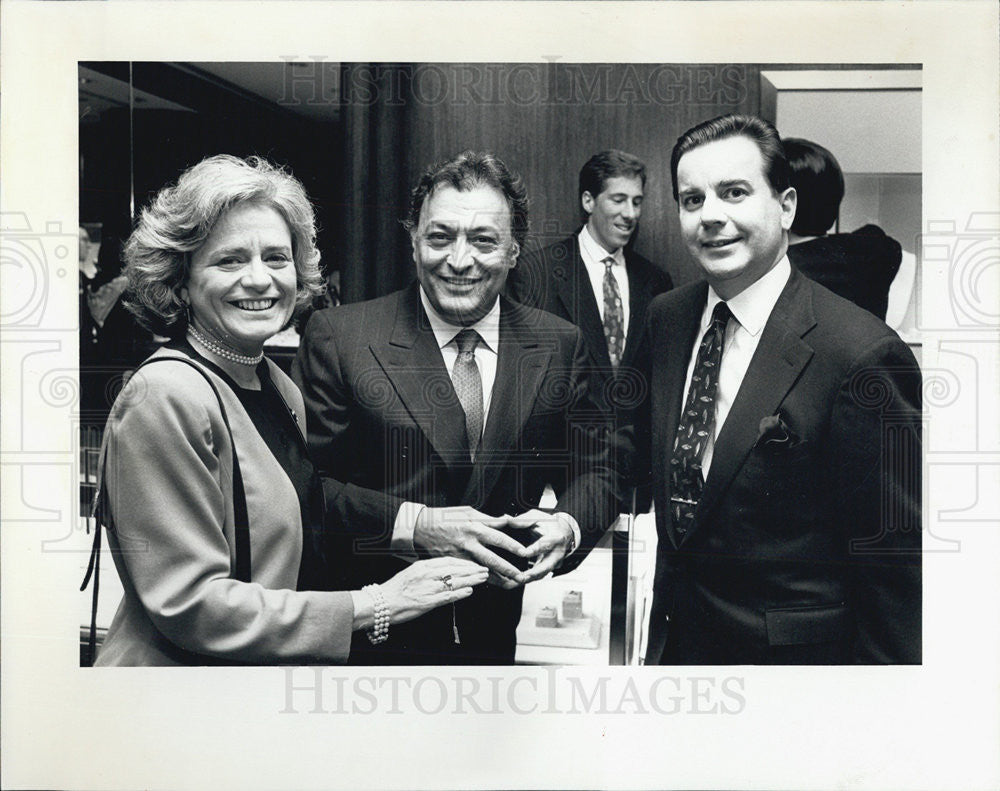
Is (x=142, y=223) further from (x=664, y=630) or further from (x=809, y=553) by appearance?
(x=809, y=553)

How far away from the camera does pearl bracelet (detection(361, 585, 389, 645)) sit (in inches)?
104

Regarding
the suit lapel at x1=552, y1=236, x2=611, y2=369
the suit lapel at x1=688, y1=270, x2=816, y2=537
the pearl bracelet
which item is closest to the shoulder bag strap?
the pearl bracelet

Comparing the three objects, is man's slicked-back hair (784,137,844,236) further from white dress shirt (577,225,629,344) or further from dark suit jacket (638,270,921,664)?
white dress shirt (577,225,629,344)

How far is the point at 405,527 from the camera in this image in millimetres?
2645

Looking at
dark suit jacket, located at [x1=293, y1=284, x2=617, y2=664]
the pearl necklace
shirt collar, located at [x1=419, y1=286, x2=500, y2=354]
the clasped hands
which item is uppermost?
shirt collar, located at [x1=419, y1=286, x2=500, y2=354]

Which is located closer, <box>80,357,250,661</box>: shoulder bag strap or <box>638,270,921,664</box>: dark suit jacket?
<box>80,357,250,661</box>: shoulder bag strap

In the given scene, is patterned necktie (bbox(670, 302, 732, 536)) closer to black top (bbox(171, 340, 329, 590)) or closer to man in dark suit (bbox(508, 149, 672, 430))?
man in dark suit (bbox(508, 149, 672, 430))

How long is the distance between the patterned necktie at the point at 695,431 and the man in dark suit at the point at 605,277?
17 cm

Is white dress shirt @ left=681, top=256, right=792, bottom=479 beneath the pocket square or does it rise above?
above

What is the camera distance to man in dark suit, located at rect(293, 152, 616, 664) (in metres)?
2.64

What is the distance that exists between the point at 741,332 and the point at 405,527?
1.11 m

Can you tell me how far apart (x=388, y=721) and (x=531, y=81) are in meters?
1.89

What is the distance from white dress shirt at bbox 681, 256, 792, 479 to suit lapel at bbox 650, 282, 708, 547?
8 cm

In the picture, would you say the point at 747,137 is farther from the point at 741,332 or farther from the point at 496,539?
the point at 496,539
